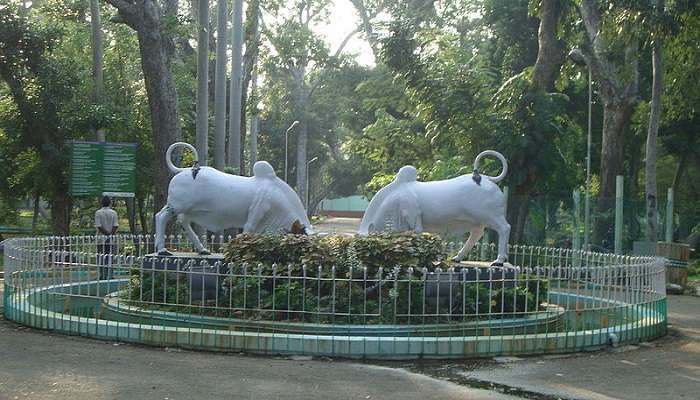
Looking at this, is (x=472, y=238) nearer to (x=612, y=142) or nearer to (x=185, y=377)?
(x=185, y=377)

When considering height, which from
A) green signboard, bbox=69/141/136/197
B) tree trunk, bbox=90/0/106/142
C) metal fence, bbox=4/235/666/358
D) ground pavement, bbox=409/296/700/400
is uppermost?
tree trunk, bbox=90/0/106/142

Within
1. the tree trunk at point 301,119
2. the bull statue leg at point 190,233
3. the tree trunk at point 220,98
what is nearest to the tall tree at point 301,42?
the tree trunk at point 301,119

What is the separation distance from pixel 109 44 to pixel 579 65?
17.0m

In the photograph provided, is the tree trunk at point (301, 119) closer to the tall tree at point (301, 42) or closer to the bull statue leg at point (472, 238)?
the tall tree at point (301, 42)

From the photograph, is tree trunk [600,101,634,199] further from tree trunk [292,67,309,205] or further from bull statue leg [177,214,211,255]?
tree trunk [292,67,309,205]

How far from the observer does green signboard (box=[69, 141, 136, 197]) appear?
731 inches

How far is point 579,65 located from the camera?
81.1ft

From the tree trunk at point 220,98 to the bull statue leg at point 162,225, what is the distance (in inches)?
269

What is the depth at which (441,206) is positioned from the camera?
12.4 metres

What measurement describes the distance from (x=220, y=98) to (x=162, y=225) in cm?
812

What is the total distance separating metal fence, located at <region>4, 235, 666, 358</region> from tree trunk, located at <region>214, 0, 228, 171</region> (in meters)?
8.25

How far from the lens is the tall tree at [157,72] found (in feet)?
59.4

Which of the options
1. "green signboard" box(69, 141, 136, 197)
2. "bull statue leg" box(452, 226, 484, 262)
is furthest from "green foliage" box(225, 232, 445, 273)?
"green signboard" box(69, 141, 136, 197)

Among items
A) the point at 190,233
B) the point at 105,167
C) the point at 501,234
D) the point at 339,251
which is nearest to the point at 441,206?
the point at 501,234
